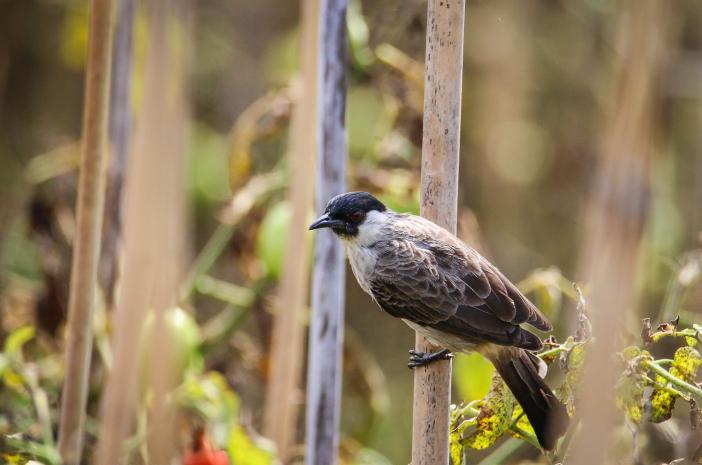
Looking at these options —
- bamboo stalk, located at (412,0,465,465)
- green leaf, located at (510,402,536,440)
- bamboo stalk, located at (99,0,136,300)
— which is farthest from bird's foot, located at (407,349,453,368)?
bamboo stalk, located at (99,0,136,300)

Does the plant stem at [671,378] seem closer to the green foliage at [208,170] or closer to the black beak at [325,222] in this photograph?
the black beak at [325,222]

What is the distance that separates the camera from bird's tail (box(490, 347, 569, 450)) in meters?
2.29

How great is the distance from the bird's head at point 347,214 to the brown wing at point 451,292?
0.39ft

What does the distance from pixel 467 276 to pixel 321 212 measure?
17.7 inches

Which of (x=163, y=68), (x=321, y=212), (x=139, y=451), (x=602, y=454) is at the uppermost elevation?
(x=163, y=68)

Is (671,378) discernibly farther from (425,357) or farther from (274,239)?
(274,239)

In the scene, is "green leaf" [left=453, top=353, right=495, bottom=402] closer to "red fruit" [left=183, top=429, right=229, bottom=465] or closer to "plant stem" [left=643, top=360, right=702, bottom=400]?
"red fruit" [left=183, top=429, right=229, bottom=465]

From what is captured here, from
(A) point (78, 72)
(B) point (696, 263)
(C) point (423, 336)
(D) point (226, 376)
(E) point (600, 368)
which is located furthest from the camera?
(A) point (78, 72)

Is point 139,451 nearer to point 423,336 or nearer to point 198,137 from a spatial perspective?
point 423,336

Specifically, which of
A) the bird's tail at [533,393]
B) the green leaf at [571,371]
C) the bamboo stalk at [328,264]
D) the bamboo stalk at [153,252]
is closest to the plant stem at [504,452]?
the bird's tail at [533,393]

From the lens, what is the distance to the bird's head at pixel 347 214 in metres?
2.67

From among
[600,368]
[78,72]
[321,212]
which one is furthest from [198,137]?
[600,368]

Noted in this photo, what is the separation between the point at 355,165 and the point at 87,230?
3.63ft

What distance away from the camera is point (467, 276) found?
8.99ft
